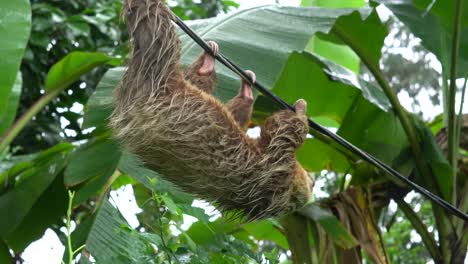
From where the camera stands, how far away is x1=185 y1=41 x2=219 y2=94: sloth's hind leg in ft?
13.0

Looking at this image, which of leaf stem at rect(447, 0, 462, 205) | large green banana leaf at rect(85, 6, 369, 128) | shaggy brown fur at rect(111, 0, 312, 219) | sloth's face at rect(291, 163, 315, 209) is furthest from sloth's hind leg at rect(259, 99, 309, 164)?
leaf stem at rect(447, 0, 462, 205)

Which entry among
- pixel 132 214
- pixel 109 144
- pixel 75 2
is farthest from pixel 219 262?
pixel 75 2

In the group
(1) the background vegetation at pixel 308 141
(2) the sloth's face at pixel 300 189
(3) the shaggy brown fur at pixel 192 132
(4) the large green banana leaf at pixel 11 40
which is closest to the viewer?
(3) the shaggy brown fur at pixel 192 132

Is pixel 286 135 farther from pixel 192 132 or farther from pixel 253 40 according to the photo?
pixel 253 40

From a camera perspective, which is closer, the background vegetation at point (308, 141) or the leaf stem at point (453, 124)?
the background vegetation at point (308, 141)

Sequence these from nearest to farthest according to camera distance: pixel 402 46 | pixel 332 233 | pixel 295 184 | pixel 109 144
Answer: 1. pixel 295 184
2. pixel 109 144
3. pixel 332 233
4. pixel 402 46

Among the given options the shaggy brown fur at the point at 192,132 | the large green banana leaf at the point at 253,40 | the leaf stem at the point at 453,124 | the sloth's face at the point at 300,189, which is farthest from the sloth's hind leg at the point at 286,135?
the leaf stem at the point at 453,124

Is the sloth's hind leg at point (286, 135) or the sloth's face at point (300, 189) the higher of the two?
the sloth's hind leg at point (286, 135)

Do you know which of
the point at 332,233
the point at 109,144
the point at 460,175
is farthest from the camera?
the point at 460,175

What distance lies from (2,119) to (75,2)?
2347mm

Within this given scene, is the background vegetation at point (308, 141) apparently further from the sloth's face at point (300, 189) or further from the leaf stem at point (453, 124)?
the sloth's face at point (300, 189)

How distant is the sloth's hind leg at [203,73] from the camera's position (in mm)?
3967

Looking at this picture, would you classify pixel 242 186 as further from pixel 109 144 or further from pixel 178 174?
pixel 109 144

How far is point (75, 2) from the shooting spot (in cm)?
664
